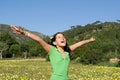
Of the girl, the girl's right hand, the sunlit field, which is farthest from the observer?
the sunlit field

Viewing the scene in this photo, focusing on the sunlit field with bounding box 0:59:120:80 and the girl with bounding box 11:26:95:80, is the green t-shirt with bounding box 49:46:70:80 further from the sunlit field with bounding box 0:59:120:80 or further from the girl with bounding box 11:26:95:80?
the sunlit field with bounding box 0:59:120:80

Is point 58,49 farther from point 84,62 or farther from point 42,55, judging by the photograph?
point 42,55

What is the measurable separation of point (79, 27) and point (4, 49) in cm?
6997

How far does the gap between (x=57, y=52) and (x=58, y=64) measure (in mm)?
261

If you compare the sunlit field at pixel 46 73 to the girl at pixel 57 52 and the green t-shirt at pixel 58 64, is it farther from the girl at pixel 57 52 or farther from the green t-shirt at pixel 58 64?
the green t-shirt at pixel 58 64

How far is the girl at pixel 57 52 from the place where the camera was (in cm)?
696

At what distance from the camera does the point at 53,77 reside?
276 inches

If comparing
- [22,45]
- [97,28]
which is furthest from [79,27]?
[22,45]

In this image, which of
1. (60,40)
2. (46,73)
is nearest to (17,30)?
(60,40)

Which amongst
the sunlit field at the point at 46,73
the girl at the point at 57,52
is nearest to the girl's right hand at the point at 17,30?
the girl at the point at 57,52

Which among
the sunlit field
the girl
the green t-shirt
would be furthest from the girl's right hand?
the sunlit field

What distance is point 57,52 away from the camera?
7363mm

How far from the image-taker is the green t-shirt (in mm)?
6996

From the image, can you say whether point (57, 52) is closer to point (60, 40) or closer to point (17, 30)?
point (60, 40)
